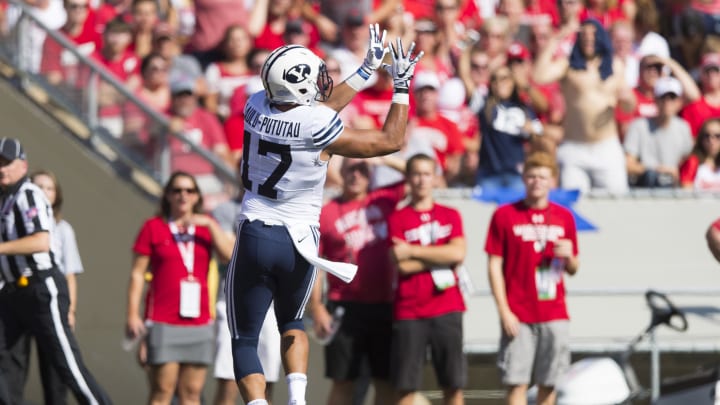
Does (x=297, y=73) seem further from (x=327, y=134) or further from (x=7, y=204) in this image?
(x=7, y=204)

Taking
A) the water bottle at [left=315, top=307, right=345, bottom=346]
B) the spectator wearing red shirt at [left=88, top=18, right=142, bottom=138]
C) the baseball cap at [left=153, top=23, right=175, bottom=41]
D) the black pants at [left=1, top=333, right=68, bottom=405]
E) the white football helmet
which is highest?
the baseball cap at [left=153, top=23, right=175, bottom=41]

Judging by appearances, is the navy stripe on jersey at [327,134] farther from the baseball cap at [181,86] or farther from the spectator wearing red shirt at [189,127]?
the baseball cap at [181,86]

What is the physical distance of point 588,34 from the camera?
1409cm

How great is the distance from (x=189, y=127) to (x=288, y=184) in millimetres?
4901

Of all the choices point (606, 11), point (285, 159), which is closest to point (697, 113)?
point (606, 11)

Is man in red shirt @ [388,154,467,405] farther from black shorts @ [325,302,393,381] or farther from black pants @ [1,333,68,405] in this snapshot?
black pants @ [1,333,68,405]

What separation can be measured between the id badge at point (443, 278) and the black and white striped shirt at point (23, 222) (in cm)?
273

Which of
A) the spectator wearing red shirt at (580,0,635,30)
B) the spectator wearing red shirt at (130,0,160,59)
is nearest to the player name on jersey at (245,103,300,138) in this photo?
the spectator wearing red shirt at (130,0,160,59)

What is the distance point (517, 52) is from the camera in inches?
595

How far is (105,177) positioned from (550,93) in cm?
449

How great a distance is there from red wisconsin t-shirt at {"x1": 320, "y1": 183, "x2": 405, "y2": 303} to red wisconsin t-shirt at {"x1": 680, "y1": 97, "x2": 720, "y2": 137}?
4.52 m

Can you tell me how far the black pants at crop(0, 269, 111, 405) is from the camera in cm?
1041

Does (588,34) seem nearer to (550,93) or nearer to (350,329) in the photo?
(550,93)

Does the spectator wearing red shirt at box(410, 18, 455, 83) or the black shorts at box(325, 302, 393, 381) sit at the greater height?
the spectator wearing red shirt at box(410, 18, 455, 83)
